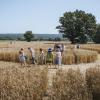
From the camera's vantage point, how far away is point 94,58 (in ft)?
79.1

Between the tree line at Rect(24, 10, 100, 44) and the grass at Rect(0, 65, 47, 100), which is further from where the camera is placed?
the tree line at Rect(24, 10, 100, 44)

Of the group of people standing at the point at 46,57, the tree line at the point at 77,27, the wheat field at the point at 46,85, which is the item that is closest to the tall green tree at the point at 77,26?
the tree line at the point at 77,27

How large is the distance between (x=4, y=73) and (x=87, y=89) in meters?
2.57

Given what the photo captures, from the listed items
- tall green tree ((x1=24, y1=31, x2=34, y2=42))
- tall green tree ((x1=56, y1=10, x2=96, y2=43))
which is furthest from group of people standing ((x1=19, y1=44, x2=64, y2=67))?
tall green tree ((x1=24, y1=31, x2=34, y2=42))

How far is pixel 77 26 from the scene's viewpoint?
216 ft

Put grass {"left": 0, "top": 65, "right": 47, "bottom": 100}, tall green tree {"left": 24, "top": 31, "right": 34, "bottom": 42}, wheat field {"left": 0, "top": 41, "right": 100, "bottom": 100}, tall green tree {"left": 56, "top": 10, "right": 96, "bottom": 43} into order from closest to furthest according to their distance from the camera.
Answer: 1. grass {"left": 0, "top": 65, "right": 47, "bottom": 100}
2. wheat field {"left": 0, "top": 41, "right": 100, "bottom": 100}
3. tall green tree {"left": 56, "top": 10, "right": 96, "bottom": 43}
4. tall green tree {"left": 24, "top": 31, "right": 34, "bottom": 42}

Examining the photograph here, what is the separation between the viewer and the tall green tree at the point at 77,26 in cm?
6550

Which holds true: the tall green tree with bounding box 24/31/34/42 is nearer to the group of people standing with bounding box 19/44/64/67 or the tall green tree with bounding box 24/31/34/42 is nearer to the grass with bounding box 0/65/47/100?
the group of people standing with bounding box 19/44/64/67

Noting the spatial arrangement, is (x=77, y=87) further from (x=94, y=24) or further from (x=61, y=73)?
(x=94, y=24)

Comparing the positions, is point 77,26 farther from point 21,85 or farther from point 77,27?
point 21,85

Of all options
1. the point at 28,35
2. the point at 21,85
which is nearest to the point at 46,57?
the point at 21,85

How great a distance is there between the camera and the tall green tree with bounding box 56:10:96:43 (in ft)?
215

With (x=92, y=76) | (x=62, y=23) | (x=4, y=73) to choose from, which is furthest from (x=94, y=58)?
(x=62, y=23)

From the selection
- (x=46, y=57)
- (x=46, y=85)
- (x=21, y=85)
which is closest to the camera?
(x=21, y=85)
